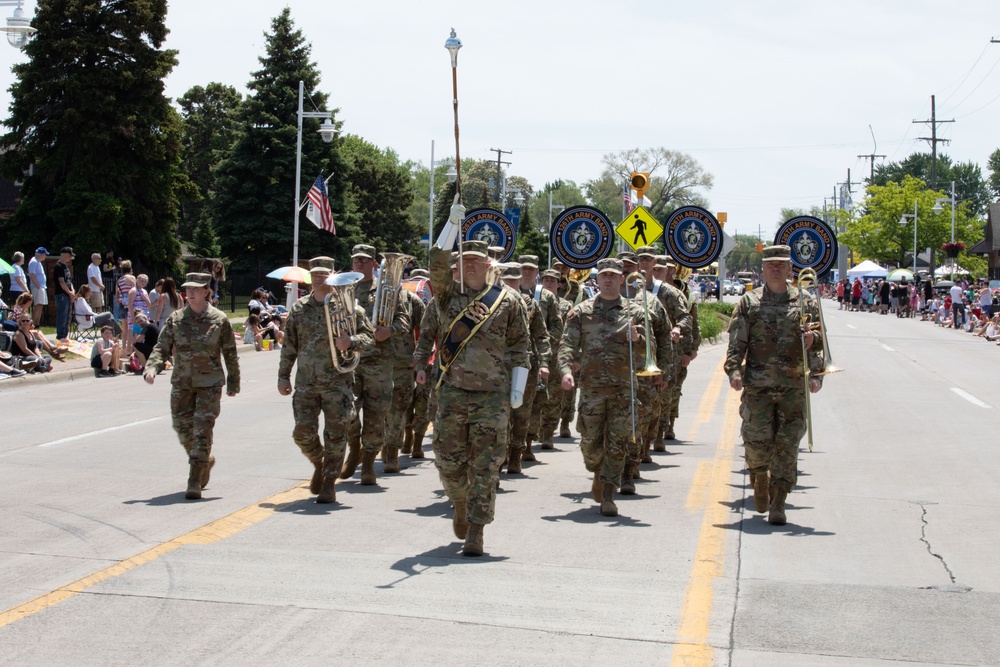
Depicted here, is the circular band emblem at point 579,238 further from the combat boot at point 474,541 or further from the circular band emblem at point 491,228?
the combat boot at point 474,541

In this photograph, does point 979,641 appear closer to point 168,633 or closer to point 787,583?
point 787,583

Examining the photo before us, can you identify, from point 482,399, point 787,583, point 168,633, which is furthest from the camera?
point 482,399

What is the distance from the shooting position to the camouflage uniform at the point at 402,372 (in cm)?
1099

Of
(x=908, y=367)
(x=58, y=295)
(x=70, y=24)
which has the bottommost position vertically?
(x=908, y=367)

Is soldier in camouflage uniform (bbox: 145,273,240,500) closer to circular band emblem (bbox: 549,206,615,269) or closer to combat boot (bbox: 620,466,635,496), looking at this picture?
combat boot (bbox: 620,466,635,496)

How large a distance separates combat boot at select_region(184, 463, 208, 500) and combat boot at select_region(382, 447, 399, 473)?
1999 millimetres

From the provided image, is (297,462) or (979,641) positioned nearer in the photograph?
(979,641)

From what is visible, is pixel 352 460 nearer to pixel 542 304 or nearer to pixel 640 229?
pixel 542 304

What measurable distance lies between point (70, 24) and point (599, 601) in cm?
4133

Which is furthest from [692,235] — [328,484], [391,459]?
[328,484]

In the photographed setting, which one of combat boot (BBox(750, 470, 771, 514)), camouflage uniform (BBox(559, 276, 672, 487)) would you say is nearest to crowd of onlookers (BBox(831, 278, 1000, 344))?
combat boot (BBox(750, 470, 771, 514))

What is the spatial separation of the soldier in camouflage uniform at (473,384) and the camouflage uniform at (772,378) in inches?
78.4

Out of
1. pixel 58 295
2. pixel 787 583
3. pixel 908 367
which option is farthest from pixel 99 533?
pixel 908 367

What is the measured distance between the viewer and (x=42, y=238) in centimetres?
4312
